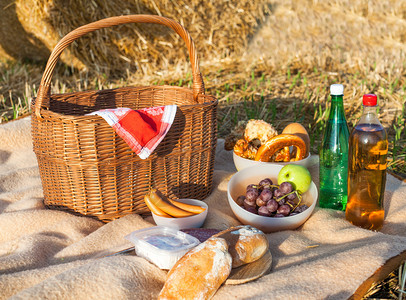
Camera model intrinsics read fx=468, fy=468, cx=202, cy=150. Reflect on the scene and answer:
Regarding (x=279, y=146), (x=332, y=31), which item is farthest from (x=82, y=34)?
(x=332, y=31)

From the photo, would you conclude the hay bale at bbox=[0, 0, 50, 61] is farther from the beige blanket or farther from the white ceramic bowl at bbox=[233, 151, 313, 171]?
the white ceramic bowl at bbox=[233, 151, 313, 171]

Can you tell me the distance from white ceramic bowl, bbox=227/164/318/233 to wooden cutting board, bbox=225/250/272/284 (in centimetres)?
23

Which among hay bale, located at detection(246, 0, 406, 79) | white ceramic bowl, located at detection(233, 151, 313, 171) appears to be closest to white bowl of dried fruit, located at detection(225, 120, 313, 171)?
white ceramic bowl, located at detection(233, 151, 313, 171)

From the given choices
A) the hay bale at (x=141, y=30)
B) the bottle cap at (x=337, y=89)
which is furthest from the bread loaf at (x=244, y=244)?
the hay bale at (x=141, y=30)

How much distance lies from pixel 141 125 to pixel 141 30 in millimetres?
→ 2426

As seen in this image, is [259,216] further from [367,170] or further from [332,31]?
[332,31]

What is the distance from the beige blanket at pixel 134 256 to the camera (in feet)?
4.18

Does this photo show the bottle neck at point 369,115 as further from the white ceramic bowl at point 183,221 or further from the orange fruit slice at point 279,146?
the white ceramic bowl at point 183,221

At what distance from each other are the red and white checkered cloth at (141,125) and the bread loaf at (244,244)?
1.54ft

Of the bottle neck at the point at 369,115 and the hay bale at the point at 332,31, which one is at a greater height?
the hay bale at the point at 332,31

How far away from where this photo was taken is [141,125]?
167 cm

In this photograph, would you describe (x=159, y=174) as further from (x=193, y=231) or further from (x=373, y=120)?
(x=373, y=120)

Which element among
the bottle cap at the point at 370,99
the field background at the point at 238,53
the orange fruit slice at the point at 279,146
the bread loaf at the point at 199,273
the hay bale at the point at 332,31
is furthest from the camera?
the hay bale at the point at 332,31

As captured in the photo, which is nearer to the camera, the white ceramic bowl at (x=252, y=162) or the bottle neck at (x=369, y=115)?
the bottle neck at (x=369, y=115)
